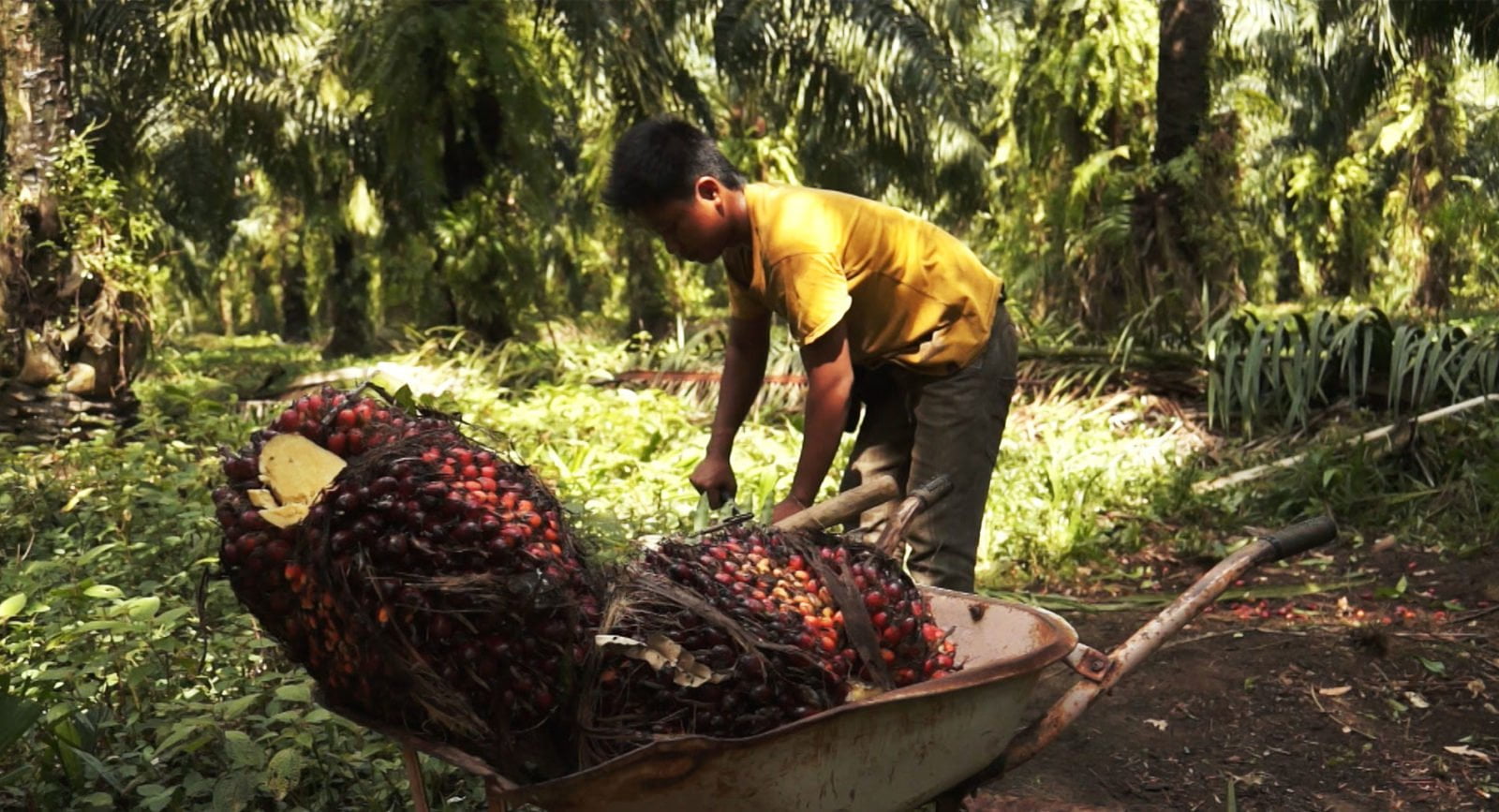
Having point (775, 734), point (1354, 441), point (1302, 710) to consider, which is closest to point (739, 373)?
point (775, 734)

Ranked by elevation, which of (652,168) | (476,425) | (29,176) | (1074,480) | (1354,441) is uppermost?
(652,168)

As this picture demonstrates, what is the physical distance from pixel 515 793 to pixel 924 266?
1830 millimetres

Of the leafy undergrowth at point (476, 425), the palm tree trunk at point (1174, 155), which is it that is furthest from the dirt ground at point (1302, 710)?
the palm tree trunk at point (1174, 155)

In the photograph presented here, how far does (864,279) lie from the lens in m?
3.28

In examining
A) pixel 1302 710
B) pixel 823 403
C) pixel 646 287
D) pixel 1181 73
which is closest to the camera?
pixel 823 403

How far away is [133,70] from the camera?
9312mm

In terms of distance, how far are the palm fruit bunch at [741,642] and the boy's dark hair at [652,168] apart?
35.8 inches

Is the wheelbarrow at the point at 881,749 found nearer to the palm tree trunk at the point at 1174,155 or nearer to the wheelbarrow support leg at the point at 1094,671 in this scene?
the wheelbarrow support leg at the point at 1094,671

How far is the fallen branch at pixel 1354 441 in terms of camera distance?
19.8 feet

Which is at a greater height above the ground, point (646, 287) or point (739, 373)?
point (739, 373)

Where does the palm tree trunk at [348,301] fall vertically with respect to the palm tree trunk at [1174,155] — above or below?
below

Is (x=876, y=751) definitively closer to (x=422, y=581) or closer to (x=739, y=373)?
(x=422, y=581)

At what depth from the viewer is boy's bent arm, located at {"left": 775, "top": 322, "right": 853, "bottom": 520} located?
3.01 m

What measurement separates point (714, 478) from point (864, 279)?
59 cm
